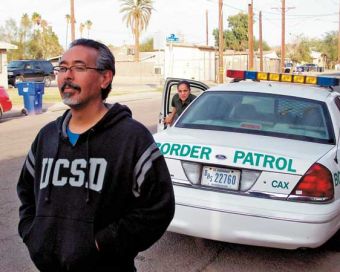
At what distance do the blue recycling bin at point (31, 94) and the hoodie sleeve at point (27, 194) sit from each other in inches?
630

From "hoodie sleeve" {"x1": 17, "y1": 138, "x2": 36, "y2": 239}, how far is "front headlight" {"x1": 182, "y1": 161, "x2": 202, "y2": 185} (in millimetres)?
2109

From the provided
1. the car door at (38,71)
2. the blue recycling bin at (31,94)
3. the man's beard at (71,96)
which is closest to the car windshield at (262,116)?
the man's beard at (71,96)

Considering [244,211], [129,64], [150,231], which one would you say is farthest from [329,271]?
[129,64]

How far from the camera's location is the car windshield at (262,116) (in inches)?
187

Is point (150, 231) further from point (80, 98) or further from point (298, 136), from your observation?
point (298, 136)

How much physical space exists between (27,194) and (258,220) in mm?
2172

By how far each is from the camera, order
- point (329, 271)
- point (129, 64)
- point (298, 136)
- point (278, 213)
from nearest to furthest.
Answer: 1. point (278, 213)
2. point (329, 271)
3. point (298, 136)
4. point (129, 64)

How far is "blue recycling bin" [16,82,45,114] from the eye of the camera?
58.1 feet

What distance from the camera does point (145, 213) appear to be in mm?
1986

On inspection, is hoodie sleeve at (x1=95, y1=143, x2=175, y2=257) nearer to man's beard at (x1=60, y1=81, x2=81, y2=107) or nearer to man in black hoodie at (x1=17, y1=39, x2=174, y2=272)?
man in black hoodie at (x1=17, y1=39, x2=174, y2=272)

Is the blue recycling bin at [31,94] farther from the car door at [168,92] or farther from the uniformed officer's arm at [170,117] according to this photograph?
the uniformed officer's arm at [170,117]

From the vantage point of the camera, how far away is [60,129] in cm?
212

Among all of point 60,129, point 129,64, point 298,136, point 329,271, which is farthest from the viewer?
point 129,64

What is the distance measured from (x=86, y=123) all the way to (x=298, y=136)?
297 cm
